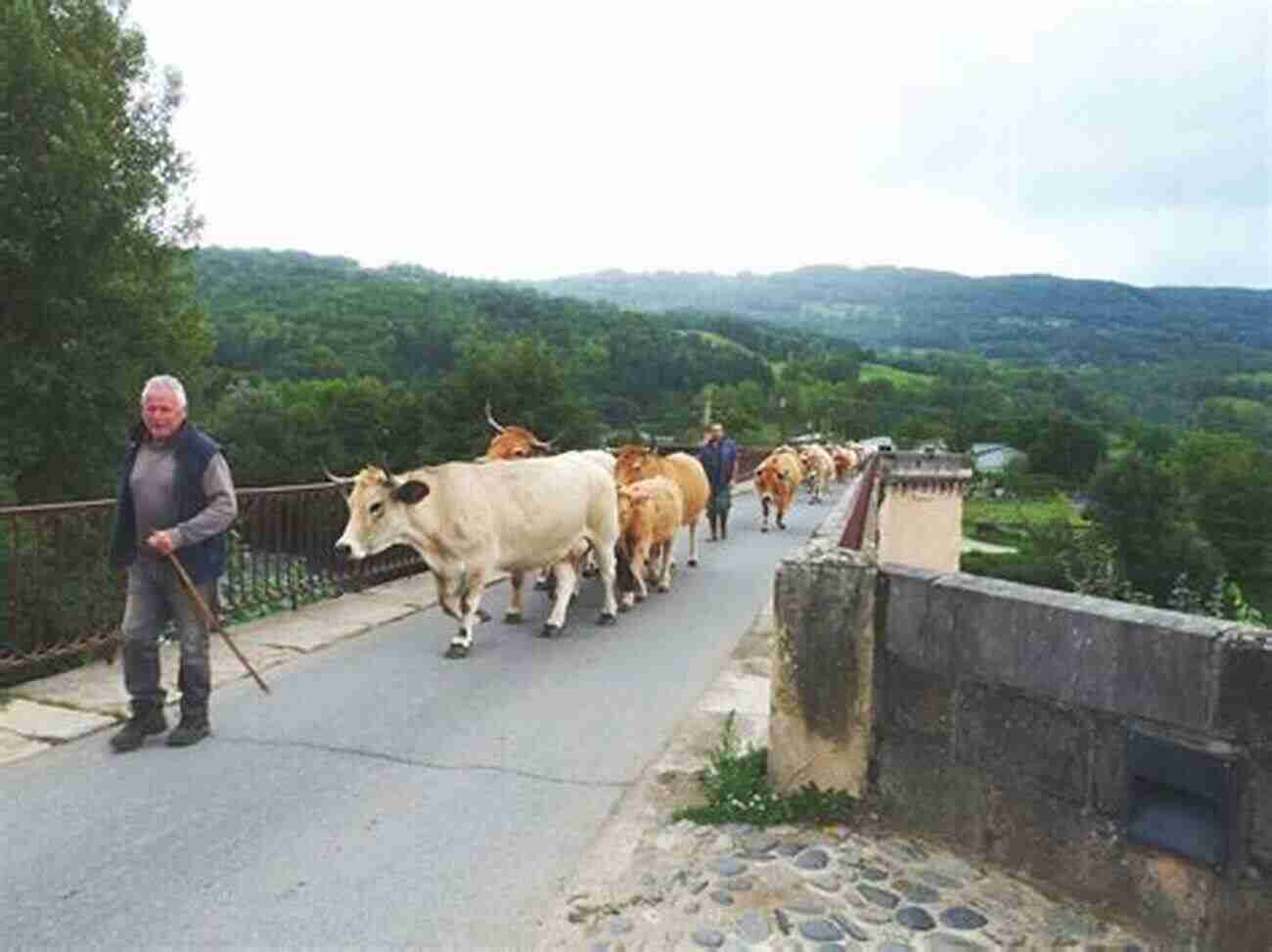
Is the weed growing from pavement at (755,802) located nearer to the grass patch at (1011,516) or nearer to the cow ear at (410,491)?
the cow ear at (410,491)

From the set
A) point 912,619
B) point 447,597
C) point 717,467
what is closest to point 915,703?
point 912,619

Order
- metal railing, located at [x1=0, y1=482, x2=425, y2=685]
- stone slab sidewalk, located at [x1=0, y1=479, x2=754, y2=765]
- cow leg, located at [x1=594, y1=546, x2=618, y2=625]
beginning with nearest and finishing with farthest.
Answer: stone slab sidewalk, located at [x1=0, y1=479, x2=754, y2=765]
metal railing, located at [x1=0, y1=482, x2=425, y2=685]
cow leg, located at [x1=594, y1=546, x2=618, y2=625]

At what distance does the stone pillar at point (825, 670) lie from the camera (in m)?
4.55

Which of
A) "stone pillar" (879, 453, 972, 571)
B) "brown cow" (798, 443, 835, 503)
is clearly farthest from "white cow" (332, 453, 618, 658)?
"stone pillar" (879, 453, 972, 571)

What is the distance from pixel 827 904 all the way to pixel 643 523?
271 inches

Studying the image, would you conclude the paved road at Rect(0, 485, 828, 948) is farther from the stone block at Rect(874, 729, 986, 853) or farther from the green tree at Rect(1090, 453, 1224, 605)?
the green tree at Rect(1090, 453, 1224, 605)

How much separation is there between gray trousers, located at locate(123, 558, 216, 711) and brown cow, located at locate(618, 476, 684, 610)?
207 inches

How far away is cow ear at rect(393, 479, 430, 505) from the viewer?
307 inches

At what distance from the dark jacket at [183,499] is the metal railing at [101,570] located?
1.20 m

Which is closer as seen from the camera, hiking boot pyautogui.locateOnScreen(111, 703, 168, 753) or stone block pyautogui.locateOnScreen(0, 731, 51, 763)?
stone block pyautogui.locateOnScreen(0, 731, 51, 763)

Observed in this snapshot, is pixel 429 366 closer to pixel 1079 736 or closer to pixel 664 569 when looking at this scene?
pixel 664 569

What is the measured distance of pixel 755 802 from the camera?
4.70 metres

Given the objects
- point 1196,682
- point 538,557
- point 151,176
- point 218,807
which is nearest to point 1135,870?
point 1196,682

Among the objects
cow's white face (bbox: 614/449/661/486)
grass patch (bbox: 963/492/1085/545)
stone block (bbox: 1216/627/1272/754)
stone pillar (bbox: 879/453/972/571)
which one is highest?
stone block (bbox: 1216/627/1272/754)
